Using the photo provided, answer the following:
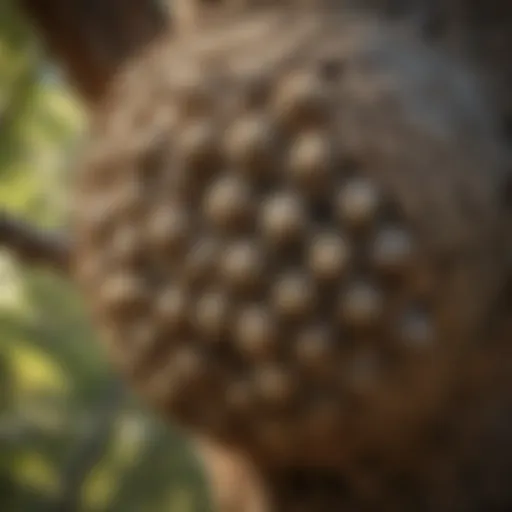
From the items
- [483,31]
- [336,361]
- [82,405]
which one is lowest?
[336,361]

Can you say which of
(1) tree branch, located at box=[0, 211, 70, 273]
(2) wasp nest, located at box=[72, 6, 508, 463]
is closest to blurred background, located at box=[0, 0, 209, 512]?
(1) tree branch, located at box=[0, 211, 70, 273]

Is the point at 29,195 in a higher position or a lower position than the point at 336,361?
higher

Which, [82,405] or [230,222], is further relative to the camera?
[82,405]

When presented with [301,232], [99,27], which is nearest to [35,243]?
[99,27]

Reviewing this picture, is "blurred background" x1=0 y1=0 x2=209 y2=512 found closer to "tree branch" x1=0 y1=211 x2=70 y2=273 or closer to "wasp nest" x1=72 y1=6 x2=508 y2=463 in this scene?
"tree branch" x1=0 y1=211 x2=70 y2=273

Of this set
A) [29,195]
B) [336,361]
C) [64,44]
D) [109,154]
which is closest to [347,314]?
[336,361]

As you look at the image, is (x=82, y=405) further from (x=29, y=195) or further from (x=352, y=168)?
(x=352, y=168)

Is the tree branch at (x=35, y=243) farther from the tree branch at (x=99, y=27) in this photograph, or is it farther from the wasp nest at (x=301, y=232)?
the wasp nest at (x=301, y=232)
